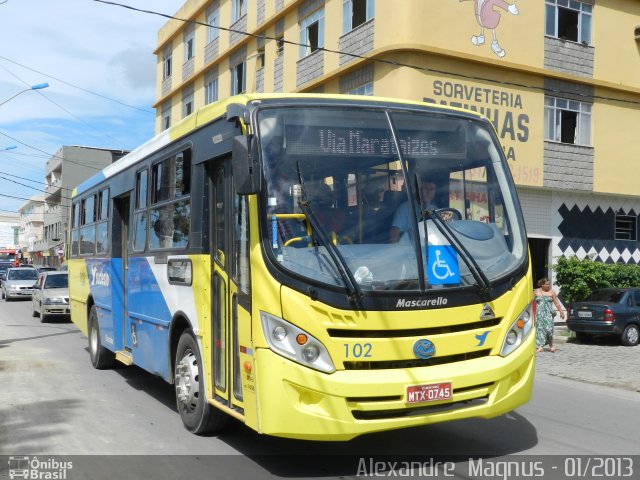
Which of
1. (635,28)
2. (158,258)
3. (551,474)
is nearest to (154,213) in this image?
(158,258)

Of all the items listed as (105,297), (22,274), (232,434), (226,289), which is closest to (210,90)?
(22,274)

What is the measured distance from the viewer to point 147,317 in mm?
8359

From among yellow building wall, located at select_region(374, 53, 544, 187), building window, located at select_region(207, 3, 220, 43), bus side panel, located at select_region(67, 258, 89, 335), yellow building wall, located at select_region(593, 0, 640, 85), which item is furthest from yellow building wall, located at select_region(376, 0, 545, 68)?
building window, located at select_region(207, 3, 220, 43)

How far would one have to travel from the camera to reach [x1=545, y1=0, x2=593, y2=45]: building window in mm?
22703

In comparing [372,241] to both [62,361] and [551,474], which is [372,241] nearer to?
[551,474]

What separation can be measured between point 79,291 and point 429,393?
367 inches

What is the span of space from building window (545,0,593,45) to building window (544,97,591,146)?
2.13 metres

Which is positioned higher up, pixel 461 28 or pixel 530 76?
pixel 461 28

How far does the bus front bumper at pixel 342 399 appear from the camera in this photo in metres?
5.12

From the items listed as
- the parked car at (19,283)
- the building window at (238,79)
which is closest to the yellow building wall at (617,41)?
the building window at (238,79)

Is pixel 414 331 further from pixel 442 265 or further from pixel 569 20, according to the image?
pixel 569 20

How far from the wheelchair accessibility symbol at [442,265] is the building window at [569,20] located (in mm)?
19275

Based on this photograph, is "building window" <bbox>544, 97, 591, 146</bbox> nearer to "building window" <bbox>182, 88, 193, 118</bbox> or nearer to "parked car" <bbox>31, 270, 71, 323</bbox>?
"parked car" <bbox>31, 270, 71, 323</bbox>

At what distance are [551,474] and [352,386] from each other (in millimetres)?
1893
